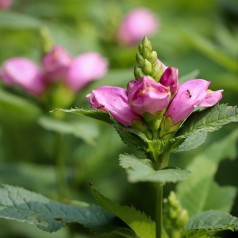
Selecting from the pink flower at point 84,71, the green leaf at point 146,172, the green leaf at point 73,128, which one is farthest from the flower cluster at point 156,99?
the pink flower at point 84,71

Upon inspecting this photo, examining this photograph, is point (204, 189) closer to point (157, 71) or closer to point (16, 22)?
point (157, 71)

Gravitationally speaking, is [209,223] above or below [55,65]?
below

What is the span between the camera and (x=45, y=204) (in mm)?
1683

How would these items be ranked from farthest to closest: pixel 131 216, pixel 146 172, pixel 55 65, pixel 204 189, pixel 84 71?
pixel 84 71 < pixel 55 65 < pixel 204 189 < pixel 131 216 < pixel 146 172

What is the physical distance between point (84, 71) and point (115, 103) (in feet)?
4.19

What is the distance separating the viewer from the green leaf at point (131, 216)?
1.58 metres

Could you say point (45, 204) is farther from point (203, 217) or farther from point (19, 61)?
point (19, 61)

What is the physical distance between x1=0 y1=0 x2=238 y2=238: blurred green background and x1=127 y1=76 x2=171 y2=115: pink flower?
1.39ft

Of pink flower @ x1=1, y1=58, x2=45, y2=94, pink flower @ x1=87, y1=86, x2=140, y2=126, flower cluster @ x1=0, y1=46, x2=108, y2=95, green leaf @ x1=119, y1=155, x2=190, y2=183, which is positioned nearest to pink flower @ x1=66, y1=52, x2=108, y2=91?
flower cluster @ x1=0, y1=46, x2=108, y2=95

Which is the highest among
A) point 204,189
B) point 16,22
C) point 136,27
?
point 136,27

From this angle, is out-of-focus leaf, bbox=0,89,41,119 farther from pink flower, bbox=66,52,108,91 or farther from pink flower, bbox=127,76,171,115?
pink flower, bbox=127,76,171,115

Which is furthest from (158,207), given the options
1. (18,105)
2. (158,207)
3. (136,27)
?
(136,27)

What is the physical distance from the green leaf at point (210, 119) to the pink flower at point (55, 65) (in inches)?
48.5

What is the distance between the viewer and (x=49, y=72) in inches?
106
